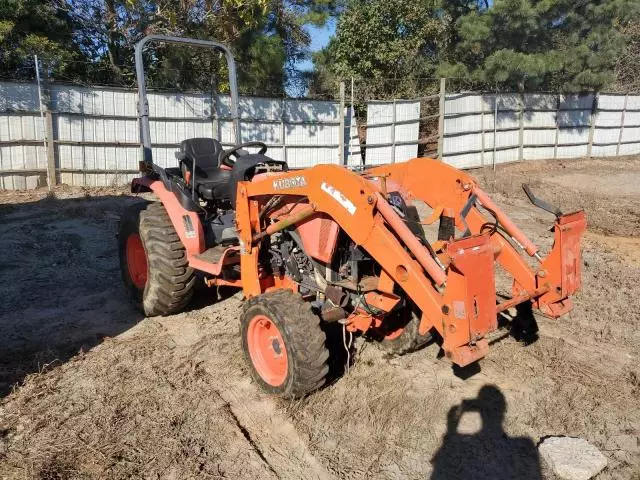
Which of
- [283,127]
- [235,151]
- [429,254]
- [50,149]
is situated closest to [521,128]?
[283,127]

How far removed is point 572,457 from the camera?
2.94m

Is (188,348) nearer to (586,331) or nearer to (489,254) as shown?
(489,254)

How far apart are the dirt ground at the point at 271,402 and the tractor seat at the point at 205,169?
116 centimetres

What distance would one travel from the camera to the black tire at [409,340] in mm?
3943

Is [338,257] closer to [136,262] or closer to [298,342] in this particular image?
[298,342]

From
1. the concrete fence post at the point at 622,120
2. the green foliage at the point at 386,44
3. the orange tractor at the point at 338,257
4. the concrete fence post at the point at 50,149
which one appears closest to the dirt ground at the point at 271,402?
the orange tractor at the point at 338,257

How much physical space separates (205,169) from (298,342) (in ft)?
7.49

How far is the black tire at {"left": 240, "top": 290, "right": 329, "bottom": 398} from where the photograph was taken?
3.27m

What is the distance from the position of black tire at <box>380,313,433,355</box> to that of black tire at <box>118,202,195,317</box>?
5.96ft

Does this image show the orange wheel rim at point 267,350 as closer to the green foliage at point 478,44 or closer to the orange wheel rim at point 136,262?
the orange wheel rim at point 136,262

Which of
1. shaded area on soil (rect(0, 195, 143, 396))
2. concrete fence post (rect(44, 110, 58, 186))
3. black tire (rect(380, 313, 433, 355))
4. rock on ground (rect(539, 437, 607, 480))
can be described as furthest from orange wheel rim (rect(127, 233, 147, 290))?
concrete fence post (rect(44, 110, 58, 186))

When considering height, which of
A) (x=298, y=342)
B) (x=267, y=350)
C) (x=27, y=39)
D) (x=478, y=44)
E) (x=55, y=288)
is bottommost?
(x=55, y=288)

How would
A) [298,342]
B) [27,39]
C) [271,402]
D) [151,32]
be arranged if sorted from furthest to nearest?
1. [151,32]
2. [27,39]
3. [271,402]
4. [298,342]

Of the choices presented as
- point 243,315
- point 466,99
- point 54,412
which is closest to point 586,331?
point 243,315
